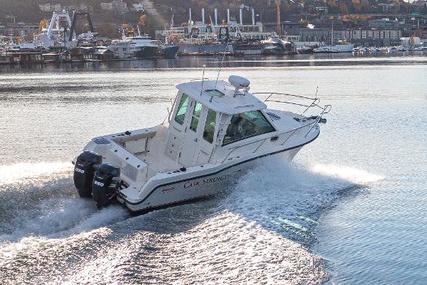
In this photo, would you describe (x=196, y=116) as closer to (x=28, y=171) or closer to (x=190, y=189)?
(x=190, y=189)

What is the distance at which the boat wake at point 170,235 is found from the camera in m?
11.7

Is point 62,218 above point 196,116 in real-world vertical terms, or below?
below

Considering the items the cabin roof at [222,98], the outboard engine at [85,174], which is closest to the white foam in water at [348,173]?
the cabin roof at [222,98]

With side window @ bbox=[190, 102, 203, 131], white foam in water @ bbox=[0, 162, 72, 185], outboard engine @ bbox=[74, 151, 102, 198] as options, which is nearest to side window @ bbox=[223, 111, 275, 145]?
side window @ bbox=[190, 102, 203, 131]

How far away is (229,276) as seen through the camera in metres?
11.9

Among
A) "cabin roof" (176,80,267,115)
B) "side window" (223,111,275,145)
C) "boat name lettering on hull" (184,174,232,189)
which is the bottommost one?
"boat name lettering on hull" (184,174,232,189)

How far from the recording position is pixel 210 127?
18.3 m

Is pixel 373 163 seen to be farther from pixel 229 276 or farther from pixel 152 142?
pixel 229 276

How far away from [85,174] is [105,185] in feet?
2.98

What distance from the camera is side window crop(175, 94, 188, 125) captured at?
63.6 ft

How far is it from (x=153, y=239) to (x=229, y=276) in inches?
94.2

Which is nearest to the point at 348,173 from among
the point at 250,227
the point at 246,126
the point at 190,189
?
the point at 246,126

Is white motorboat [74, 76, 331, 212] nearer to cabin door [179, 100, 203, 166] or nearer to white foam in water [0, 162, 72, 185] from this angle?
cabin door [179, 100, 203, 166]

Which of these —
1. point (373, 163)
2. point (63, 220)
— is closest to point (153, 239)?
point (63, 220)
